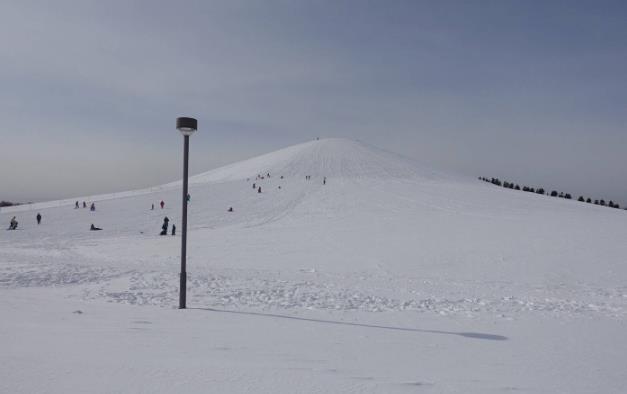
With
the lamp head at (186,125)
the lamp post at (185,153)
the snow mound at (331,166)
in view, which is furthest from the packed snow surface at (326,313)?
the snow mound at (331,166)

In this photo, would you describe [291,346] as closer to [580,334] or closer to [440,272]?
[580,334]

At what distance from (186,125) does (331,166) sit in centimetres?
7541

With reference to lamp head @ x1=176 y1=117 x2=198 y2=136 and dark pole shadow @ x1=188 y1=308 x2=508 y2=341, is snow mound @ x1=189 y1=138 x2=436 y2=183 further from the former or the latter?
dark pole shadow @ x1=188 y1=308 x2=508 y2=341

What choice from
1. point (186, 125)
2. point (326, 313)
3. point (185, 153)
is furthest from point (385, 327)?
point (186, 125)

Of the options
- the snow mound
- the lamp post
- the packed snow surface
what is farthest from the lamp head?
the snow mound

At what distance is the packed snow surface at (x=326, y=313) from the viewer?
13.7ft

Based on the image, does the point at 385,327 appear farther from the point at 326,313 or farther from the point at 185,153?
the point at 185,153

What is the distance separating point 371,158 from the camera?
94.6 metres

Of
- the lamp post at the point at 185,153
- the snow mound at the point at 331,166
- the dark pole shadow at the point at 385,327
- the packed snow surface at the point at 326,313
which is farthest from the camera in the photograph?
the snow mound at the point at 331,166

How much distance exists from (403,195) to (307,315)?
41.9m

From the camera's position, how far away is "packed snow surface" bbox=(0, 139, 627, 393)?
4.16 meters

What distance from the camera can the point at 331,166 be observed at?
274 feet

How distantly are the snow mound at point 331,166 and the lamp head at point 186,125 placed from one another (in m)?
61.6

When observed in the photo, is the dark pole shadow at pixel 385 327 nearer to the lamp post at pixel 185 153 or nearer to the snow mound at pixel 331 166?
the lamp post at pixel 185 153
